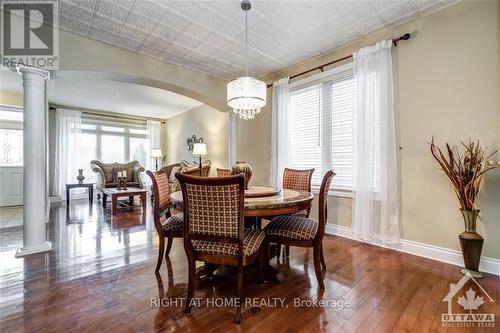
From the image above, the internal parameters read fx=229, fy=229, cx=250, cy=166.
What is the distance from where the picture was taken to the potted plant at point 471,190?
2.02m

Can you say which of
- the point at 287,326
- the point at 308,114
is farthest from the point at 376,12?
the point at 287,326

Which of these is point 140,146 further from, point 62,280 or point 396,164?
point 396,164

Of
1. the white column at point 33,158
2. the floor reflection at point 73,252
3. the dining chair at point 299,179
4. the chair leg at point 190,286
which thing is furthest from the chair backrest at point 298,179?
the white column at point 33,158

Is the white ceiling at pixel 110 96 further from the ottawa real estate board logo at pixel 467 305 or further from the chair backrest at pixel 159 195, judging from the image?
the ottawa real estate board logo at pixel 467 305

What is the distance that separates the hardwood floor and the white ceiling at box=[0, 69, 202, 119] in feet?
10.7

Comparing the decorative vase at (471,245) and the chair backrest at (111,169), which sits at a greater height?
the chair backrest at (111,169)

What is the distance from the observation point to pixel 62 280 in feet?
6.44

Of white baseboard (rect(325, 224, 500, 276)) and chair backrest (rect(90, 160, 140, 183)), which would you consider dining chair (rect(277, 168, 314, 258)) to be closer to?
white baseboard (rect(325, 224, 500, 276))

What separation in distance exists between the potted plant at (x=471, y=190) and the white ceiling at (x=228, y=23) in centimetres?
161

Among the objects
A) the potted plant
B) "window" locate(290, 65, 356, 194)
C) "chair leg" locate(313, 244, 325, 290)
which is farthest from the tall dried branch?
"chair leg" locate(313, 244, 325, 290)

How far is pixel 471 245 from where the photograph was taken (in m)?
2.03

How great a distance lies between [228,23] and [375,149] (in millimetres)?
2289

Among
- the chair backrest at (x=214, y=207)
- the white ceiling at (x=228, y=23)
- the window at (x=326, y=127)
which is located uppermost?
the white ceiling at (x=228, y=23)

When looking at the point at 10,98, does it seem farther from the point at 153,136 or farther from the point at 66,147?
the point at 153,136
